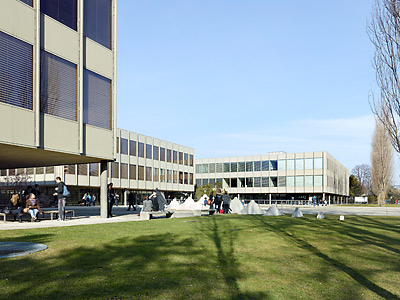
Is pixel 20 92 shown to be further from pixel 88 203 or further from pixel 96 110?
pixel 88 203

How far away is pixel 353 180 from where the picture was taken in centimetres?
12688

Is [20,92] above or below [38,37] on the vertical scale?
below

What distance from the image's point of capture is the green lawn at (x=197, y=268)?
609 cm

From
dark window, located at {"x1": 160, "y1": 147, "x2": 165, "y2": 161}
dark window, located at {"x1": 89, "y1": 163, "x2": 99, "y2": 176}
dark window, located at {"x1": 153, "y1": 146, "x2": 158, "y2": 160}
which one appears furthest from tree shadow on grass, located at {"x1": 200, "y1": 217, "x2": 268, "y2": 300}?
dark window, located at {"x1": 160, "y1": 147, "x2": 165, "y2": 161}

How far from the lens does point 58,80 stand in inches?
740

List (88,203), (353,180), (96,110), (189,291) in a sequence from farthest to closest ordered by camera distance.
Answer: (353,180) < (88,203) < (96,110) < (189,291)

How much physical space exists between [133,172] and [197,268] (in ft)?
193

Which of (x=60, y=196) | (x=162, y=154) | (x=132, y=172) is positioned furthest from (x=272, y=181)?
(x=60, y=196)

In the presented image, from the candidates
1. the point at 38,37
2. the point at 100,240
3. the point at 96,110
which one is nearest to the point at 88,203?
the point at 96,110

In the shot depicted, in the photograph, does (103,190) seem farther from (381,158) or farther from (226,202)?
(381,158)

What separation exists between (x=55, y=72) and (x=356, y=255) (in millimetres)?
15247

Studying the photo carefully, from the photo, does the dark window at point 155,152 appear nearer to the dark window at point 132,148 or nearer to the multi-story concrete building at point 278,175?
the dark window at point 132,148

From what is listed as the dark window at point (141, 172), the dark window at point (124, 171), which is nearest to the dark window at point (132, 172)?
the dark window at point (124, 171)

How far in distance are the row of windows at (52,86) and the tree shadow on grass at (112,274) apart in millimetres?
9554
